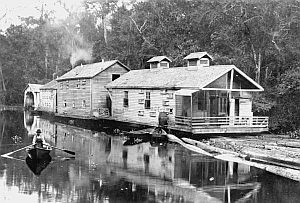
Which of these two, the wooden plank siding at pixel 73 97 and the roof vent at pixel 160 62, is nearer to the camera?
the roof vent at pixel 160 62

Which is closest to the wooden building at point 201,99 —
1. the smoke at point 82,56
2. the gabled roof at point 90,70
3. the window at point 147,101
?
the window at point 147,101

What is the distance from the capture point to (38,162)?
22.6m

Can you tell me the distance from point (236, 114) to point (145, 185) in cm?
1759

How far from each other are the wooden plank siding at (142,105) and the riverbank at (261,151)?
4.80 m

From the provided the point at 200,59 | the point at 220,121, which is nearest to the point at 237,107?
the point at 220,121

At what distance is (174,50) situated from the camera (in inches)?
1996

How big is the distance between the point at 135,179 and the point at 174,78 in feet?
55.8

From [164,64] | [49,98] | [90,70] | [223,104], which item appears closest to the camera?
[223,104]

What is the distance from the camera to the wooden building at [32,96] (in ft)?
206

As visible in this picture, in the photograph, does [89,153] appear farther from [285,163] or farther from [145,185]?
[285,163]

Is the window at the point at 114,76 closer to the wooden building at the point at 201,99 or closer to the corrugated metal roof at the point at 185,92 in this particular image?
the wooden building at the point at 201,99

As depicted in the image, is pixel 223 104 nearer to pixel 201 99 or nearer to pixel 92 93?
pixel 201 99

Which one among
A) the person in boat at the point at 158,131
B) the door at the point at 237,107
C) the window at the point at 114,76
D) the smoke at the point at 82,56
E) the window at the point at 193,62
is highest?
the smoke at the point at 82,56

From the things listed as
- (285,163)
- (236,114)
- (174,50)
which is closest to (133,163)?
(285,163)
